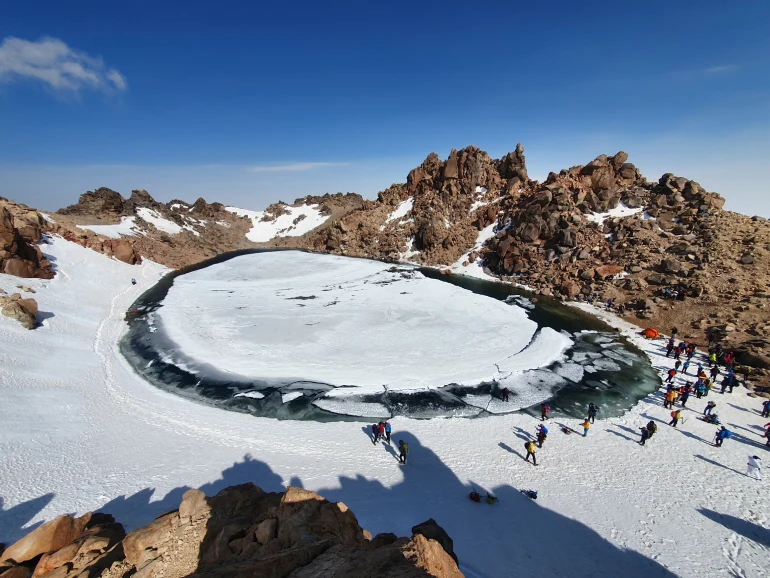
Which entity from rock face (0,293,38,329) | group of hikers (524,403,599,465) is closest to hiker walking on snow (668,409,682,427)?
group of hikers (524,403,599,465)

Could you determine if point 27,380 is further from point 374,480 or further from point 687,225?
point 687,225

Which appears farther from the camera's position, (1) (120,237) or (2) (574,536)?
(1) (120,237)

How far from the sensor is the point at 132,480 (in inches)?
562

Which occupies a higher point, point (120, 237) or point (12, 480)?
point (120, 237)

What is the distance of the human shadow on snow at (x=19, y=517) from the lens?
11312 millimetres

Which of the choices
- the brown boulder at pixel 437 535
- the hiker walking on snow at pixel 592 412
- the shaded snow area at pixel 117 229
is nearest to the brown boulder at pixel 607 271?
the hiker walking on snow at pixel 592 412

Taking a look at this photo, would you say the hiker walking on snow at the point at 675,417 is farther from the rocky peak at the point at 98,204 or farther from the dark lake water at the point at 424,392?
the rocky peak at the point at 98,204

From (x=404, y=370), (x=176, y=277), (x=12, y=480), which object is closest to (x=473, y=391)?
(x=404, y=370)

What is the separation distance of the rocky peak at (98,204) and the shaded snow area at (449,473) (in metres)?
66.6

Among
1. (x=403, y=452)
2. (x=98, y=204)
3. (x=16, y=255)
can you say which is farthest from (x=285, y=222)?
(x=403, y=452)

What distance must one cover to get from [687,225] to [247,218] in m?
106

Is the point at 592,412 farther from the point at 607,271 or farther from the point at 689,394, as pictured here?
the point at 607,271

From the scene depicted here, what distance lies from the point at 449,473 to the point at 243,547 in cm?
965

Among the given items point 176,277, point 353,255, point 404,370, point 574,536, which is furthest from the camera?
point 353,255
